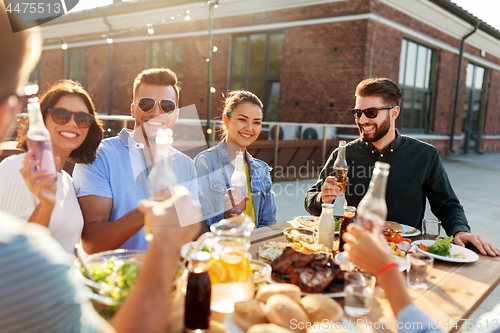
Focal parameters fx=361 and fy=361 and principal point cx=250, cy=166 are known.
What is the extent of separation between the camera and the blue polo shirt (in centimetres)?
189

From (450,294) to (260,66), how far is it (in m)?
9.87

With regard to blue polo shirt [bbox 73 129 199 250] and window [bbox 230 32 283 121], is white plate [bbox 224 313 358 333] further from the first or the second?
window [bbox 230 32 283 121]

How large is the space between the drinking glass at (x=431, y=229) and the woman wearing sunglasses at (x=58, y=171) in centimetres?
192

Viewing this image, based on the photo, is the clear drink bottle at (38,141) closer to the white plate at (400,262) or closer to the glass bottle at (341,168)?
the white plate at (400,262)

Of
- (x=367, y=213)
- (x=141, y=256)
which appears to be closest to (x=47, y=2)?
(x=141, y=256)

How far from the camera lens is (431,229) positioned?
2.15 metres

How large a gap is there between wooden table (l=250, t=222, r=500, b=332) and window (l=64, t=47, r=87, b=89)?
15.3 metres

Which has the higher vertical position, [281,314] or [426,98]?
[426,98]

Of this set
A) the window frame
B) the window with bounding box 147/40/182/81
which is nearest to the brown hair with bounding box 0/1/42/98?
the window frame

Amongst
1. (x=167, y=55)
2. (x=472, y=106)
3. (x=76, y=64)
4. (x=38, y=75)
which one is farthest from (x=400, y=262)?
(x=38, y=75)

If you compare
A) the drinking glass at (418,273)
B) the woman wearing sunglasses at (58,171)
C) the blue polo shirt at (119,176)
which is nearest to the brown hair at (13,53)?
the woman wearing sunglasses at (58,171)

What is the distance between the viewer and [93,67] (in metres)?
14.3

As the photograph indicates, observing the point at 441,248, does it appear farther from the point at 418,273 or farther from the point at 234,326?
the point at 234,326

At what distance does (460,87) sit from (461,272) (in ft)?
44.0
